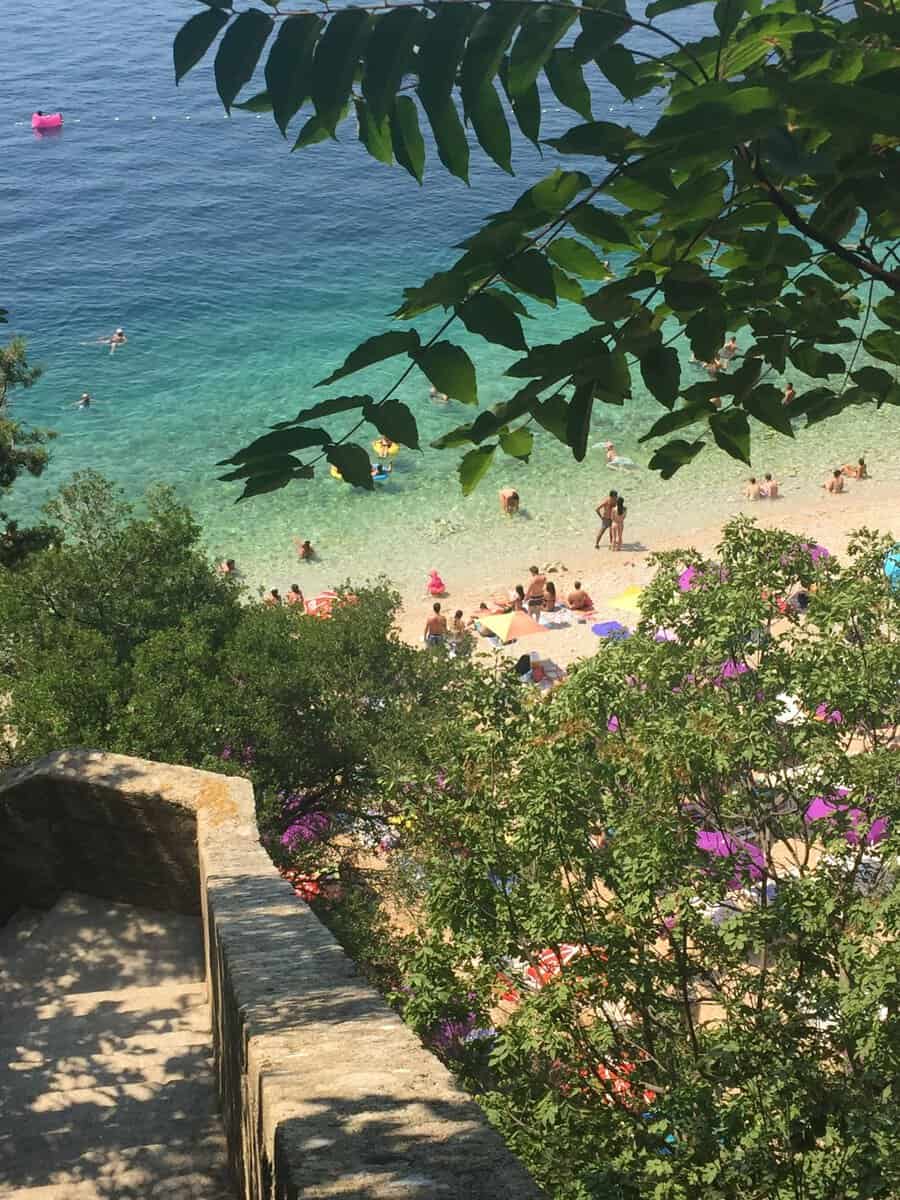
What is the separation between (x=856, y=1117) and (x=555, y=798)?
2.78 m

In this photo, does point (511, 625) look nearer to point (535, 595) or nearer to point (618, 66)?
point (535, 595)

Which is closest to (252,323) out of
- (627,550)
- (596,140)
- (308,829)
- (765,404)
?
(627,550)

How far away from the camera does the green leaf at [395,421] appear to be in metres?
2.33

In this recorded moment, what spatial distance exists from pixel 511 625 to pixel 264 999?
19.9 metres

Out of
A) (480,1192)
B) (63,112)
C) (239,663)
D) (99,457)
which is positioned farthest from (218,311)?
(480,1192)

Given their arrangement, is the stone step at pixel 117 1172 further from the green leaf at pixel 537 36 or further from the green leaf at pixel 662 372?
the green leaf at pixel 537 36

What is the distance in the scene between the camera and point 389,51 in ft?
7.25

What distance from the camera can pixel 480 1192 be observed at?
333cm

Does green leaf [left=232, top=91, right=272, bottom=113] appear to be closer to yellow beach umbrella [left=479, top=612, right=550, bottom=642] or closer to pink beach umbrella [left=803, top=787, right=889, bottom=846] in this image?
pink beach umbrella [left=803, top=787, right=889, bottom=846]

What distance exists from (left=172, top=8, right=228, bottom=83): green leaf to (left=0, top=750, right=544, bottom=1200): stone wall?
2.79 meters

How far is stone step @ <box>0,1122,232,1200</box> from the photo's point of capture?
17.0 feet

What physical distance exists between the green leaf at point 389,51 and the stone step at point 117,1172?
4.62 metres

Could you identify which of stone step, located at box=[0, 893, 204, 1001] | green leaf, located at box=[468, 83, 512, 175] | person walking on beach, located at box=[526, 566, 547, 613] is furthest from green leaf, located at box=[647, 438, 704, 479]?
person walking on beach, located at box=[526, 566, 547, 613]

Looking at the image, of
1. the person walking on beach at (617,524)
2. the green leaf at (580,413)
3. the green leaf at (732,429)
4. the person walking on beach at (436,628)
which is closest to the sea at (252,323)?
the person walking on beach at (617,524)
